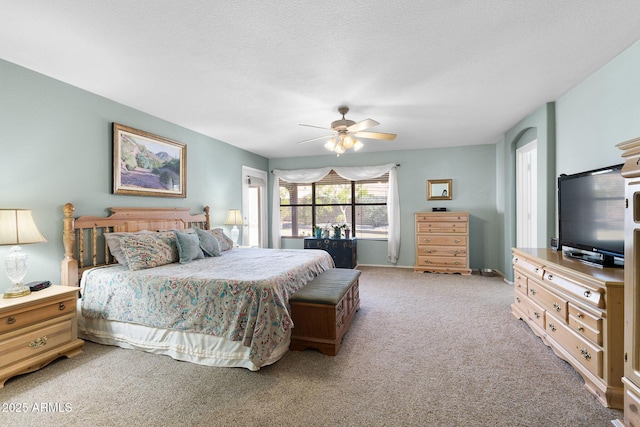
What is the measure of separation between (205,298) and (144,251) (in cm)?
106

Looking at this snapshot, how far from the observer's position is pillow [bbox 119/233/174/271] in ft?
9.25

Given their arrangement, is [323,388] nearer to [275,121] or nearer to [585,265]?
[585,265]

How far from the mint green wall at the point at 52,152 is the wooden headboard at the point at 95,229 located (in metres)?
0.11

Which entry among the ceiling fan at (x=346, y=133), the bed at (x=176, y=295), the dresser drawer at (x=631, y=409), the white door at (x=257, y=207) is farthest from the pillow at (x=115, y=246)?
the dresser drawer at (x=631, y=409)

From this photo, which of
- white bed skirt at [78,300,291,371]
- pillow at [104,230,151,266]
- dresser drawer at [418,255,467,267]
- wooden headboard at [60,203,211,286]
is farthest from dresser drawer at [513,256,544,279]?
wooden headboard at [60,203,211,286]

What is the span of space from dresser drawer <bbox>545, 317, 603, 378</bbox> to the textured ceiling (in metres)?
2.22

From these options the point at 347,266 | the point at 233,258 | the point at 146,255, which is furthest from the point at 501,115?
the point at 146,255

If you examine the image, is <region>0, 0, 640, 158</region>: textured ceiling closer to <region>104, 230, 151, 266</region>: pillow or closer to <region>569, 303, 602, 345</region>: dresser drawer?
<region>104, 230, 151, 266</region>: pillow

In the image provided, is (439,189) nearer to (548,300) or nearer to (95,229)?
(548,300)

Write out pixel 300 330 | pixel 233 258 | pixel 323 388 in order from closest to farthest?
1. pixel 323 388
2. pixel 300 330
3. pixel 233 258

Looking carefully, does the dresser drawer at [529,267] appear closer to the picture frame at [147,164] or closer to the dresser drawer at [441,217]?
the dresser drawer at [441,217]

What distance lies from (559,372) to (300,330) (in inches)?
80.2

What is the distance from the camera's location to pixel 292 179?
6.66 metres

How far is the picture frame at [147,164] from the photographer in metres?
3.33
